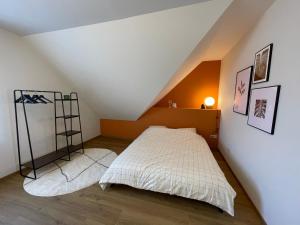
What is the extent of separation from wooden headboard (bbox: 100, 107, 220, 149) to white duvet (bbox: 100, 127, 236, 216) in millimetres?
1191

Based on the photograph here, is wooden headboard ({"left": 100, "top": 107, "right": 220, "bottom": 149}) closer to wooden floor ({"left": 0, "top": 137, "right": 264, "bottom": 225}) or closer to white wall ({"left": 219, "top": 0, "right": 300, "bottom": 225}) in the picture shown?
white wall ({"left": 219, "top": 0, "right": 300, "bottom": 225})

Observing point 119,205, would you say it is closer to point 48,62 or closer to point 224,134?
point 224,134

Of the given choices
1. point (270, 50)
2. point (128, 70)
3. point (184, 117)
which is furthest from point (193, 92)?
point (270, 50)

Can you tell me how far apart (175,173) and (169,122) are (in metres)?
2.10

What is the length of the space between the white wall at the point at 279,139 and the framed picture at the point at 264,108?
0.05 meters

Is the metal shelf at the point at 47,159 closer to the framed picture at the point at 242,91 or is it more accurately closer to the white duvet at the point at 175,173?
the white duvet at the point at 175,173

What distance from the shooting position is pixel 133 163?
6.50 ft

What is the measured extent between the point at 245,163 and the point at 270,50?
1418mm

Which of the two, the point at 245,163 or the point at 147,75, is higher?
the point at 147,75

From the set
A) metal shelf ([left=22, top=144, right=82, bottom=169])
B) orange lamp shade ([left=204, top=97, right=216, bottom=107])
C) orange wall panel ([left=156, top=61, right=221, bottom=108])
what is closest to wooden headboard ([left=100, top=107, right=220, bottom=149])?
orange lamp shade ([left=204, top=97, right=216, bottom=107])

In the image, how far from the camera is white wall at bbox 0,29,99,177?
7.12 feet

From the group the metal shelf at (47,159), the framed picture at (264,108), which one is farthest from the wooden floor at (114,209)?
the framed picture at (264,108)

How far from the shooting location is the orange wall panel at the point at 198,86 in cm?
380

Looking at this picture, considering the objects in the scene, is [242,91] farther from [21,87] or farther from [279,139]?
[21,87]
